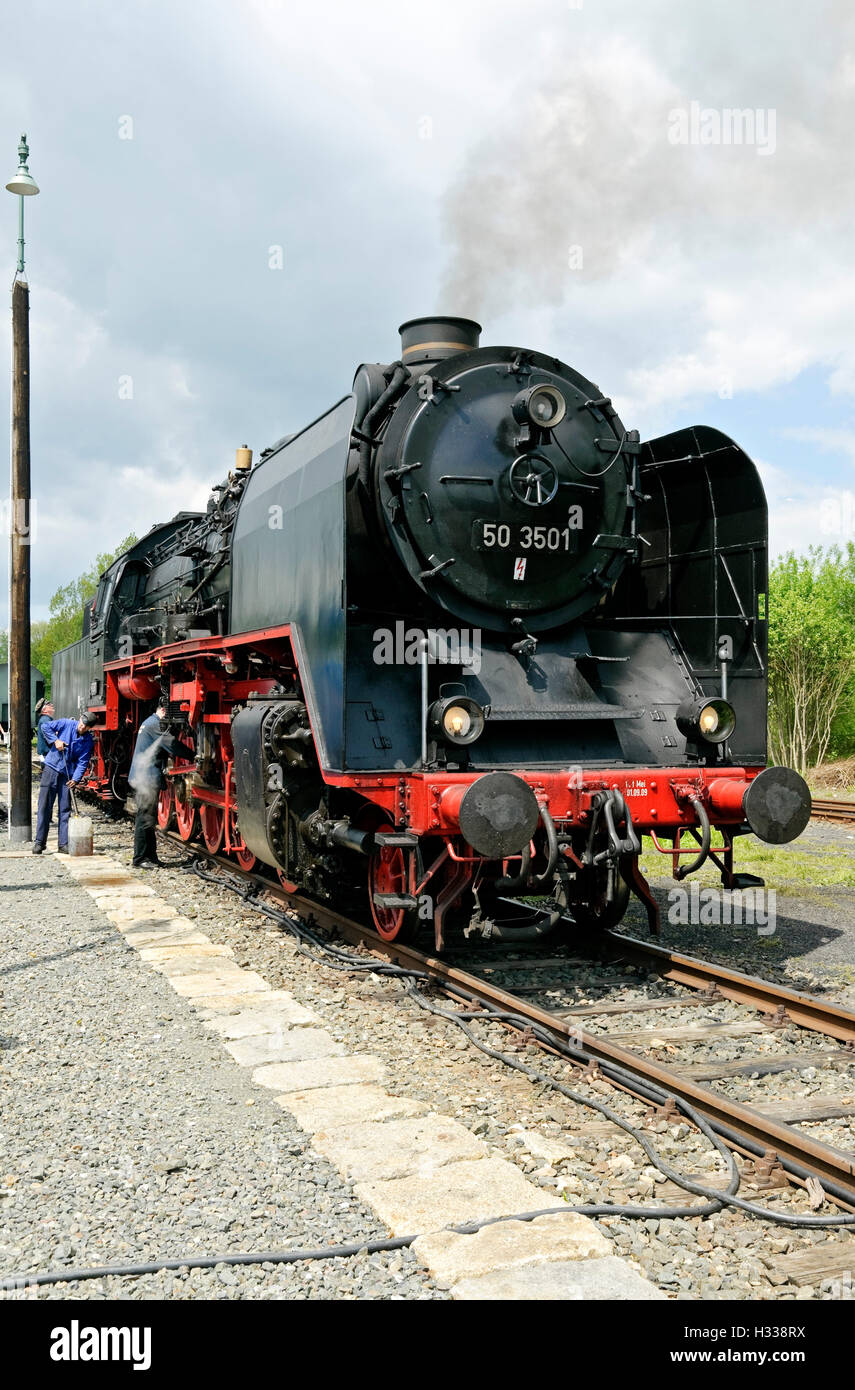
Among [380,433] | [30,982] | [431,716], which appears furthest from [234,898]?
[380,433]

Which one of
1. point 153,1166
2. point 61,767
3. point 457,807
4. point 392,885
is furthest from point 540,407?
point 61,767

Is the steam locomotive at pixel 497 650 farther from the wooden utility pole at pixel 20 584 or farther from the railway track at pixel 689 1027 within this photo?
the wooden utility pole at pixel 20 584

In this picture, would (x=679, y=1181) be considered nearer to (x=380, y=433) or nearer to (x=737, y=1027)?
(x=737, y=1027)

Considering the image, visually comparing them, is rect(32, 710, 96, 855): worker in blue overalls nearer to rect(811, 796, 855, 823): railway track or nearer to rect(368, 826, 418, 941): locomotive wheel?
rect(368, 826, 418, 941): locomotive wheel

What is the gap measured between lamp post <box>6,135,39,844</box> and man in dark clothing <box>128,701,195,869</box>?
8.35 feet

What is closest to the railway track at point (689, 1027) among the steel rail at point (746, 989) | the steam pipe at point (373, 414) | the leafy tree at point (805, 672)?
Result: the steel rail at point (746, 989)

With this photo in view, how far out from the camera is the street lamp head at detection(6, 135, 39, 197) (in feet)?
35.9

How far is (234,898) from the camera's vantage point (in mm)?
8242

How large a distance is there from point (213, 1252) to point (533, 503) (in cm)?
422

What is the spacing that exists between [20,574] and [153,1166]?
10.2m

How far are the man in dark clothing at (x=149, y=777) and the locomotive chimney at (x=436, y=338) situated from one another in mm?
4810

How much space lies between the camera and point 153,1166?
11.0 ft

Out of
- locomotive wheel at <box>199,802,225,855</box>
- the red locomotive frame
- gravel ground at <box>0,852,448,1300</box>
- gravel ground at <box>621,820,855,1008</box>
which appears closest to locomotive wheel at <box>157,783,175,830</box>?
locomotive wheel at <box>199,802,225,855</box>

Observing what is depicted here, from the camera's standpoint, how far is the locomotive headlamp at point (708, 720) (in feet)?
20.1
